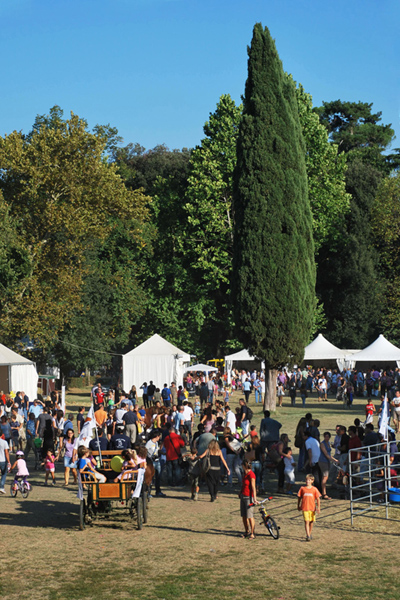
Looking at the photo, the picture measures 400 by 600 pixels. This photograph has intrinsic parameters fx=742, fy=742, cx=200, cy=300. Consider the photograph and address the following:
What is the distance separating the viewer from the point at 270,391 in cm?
3231

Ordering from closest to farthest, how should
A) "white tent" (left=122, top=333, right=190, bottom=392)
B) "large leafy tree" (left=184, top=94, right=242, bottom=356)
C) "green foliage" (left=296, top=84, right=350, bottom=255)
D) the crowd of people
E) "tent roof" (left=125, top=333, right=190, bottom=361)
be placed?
the crowd of people
"white tent" (left=122, top=333, right=190, bottom=392)
"tent roof" (left=125, top=333, right=190, bottom=361)
"large leafy tree" (left=184, top=94, right=242, bottom=356)
"green foliage" (left=296, top=84, right=350, bottom=255)

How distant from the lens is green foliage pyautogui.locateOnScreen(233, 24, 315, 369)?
105 ft

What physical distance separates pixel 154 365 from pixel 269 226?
39.8 ft

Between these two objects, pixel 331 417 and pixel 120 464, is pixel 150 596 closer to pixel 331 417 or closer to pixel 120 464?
pixel 120 464

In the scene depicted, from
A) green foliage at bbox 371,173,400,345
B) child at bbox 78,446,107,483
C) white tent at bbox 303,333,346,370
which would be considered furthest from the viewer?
green foliage at bbox 371,173,400,345

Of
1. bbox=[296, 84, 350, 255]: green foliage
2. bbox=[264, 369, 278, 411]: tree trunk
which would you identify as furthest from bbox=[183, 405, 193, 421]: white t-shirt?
bbox=[296, 84, 350, 255]: green foliage

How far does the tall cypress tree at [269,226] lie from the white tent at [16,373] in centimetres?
984

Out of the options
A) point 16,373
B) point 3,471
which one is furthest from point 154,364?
point 3,471

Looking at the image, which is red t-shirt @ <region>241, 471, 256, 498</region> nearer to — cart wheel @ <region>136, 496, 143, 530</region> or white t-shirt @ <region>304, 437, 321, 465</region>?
cart wheel @ <region>136, 496, 143, 530</region>

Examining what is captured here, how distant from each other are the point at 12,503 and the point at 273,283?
18907 millimetres

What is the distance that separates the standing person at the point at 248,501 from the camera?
39.7ft

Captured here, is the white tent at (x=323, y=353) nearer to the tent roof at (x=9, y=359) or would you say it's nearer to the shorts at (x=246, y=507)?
the tent roof at (x=9, y=359)

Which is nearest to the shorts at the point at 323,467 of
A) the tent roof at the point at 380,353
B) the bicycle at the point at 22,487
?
the bicycle at the point at 22,487

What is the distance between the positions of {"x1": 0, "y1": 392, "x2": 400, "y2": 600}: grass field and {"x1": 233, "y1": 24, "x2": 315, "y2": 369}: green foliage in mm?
17052
